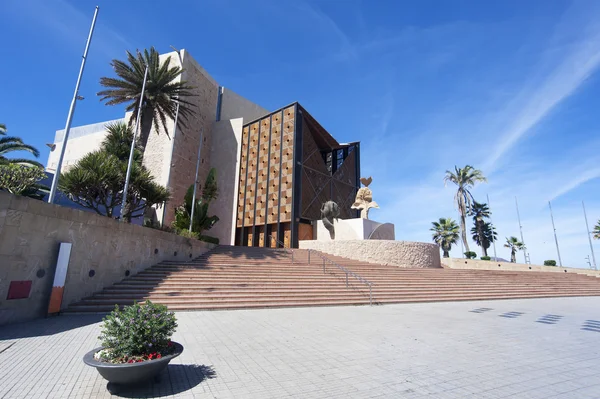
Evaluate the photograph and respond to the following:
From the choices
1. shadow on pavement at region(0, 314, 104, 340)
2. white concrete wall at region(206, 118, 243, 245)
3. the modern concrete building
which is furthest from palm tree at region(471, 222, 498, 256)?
shadow on pavement at region(0, 314, 104, 340)

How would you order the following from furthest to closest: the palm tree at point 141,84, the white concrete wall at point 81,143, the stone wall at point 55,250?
1. the white concrete wall at point 81,143
2. the palm tree at point 141,84
3. the stone wall at point 55,250

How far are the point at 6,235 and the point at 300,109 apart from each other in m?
28.8

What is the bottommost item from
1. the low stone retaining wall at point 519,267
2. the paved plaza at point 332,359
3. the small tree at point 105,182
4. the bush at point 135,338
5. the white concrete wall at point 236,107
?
the paved plaza at point 332,359

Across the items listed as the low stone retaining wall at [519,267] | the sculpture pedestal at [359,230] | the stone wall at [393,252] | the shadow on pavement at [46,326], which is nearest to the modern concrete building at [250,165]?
the sculpture pedestal at [359,230]

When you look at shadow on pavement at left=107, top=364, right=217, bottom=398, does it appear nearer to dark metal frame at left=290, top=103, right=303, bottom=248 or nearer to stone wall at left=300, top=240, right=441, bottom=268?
stone wall at left=300, top=240, right=441, bottom=268

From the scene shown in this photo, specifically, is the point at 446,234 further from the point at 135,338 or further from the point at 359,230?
the point at 135,338

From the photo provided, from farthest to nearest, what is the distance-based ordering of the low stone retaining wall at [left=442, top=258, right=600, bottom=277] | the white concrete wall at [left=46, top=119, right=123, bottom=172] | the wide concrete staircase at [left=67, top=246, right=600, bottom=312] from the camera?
the white concrete wall at [left=46, top=119, right=123, bottom=172]
the low stone retaining wall at [left=442, top=258, right=600, bottom=277]
the wide concrete staircase at [left=67, top=246, right=600, bottom=312]

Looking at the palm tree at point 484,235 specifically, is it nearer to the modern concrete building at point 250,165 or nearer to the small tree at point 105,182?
the modern concrete building at point 250,165

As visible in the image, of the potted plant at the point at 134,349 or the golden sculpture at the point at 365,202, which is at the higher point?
the golden sculpture at the point at 365,202

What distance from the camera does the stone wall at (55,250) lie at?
679cm

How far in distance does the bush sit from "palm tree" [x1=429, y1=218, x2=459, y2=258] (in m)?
45.6

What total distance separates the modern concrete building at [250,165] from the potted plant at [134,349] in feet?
82.1

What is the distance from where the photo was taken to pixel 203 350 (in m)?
5.23

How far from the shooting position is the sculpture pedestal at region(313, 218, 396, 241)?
24.0 metres
